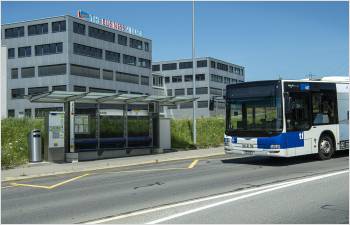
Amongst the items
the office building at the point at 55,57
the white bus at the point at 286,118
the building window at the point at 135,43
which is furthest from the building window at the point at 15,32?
the white bus at the point at 286,118

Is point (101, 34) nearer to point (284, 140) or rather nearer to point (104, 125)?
point (104, 125)

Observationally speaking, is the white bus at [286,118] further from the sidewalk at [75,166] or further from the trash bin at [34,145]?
the trash bin at [34,145]

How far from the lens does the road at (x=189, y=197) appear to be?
8.02 meters

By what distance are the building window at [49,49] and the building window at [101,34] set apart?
7.37m

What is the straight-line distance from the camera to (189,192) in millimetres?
10602

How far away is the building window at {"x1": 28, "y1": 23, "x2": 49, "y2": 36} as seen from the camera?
83.5 metres

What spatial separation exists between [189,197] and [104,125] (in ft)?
40.4

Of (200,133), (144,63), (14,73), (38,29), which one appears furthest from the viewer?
(144,63)

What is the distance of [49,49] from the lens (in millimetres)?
83062

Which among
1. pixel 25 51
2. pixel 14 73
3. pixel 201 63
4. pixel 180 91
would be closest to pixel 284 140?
pixel 25 51

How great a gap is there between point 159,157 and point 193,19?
951 cm

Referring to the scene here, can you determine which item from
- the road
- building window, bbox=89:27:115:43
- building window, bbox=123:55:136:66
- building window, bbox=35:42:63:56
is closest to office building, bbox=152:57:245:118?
building window, bbox=123:55:136:66

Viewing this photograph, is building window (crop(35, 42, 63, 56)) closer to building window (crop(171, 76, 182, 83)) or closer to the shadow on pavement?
building window (crop(171, 76, 182, 83))

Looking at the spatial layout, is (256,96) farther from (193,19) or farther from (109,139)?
(193,19)
